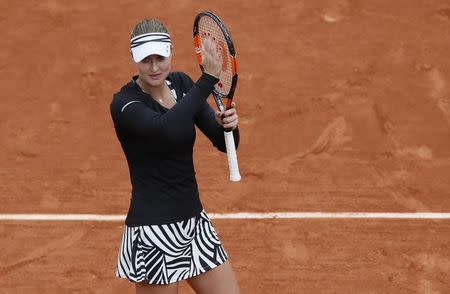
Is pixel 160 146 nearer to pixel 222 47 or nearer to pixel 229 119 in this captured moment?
pixel 229 119

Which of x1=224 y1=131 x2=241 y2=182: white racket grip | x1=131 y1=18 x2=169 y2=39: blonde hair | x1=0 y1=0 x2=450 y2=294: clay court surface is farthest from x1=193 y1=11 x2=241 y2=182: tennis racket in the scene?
x1=0 y1=0 x2=450 y2=294: clay court surface

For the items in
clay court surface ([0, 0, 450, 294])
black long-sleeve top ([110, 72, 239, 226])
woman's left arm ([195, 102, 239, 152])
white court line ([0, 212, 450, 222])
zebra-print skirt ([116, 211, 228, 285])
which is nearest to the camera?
black long-sleeve top ([110, 72, 239, 226])

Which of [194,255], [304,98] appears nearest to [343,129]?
[304,98]

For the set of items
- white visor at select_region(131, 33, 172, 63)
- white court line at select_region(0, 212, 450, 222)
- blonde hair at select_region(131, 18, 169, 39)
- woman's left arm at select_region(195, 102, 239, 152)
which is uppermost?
blonde hair at select_region(131, 18, 169, 39)

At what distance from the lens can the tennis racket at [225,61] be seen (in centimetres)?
434

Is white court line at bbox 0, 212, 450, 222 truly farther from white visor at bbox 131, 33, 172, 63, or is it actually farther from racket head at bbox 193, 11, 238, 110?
white visor at bbox 131, 33, 172, 63

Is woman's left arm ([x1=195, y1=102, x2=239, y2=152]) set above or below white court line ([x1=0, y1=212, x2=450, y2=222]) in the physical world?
above

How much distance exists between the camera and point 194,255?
4383mm

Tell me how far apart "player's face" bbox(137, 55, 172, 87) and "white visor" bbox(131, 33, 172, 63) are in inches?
1.1

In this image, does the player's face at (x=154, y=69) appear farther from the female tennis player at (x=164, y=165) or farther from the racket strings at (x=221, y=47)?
the racket strings at (x=221, y=47)

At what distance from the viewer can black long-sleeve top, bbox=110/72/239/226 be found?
4.05 m

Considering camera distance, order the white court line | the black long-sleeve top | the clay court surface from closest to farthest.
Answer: the black long-sleeve top → the clay court surface → the white court line

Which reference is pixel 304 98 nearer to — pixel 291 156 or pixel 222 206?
pixel 291 156

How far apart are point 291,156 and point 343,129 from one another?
1.84 ft
